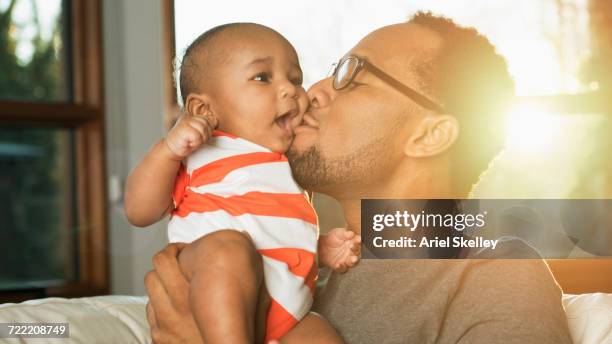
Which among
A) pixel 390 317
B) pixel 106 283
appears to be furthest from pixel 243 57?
pixel 106 283

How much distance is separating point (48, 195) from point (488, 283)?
1885mm

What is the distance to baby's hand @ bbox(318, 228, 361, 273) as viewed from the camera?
→ 1.04m

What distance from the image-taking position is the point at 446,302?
40.9 inches

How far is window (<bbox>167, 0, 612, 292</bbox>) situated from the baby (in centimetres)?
11

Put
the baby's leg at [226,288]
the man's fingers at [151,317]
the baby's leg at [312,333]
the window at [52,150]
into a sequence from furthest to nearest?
1. the window at [52,150]
2. the man's fingers at [151,317]
3. the baby's leg at [312,333]
4. the baby's leg at [226,288]

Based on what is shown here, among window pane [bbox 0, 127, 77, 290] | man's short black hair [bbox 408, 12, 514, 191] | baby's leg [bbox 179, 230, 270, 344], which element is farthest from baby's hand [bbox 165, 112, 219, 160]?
window pane [bbox 0, 127, 77, 290]

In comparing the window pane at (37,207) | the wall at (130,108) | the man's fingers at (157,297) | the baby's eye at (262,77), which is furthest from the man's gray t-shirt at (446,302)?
the window pane at (37,207)

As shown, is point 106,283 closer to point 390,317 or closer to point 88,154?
point 88,154

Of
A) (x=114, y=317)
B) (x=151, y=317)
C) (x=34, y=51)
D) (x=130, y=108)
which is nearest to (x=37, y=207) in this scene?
(x=34, y=51)

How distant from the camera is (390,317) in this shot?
1.05m

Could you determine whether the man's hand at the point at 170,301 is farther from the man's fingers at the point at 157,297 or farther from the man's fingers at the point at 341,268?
the man's fingers at the point at 341,268

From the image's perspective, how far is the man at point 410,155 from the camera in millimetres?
1039

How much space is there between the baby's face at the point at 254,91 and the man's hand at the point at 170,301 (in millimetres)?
171

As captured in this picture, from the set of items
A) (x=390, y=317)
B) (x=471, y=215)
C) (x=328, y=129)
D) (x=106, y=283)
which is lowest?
(x=106, y=283)
